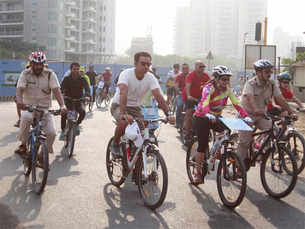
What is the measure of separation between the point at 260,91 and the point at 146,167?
2.39m

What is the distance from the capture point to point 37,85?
6.62 metres

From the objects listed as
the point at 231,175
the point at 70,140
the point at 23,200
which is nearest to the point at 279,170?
the point at 231,175

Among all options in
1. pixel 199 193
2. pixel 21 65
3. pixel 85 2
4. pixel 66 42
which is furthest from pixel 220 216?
pixel 85 2

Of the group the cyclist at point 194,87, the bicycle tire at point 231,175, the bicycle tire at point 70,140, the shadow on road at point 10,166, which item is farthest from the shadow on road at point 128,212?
the cyclist at point 194,87

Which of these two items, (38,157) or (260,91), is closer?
(38,157)

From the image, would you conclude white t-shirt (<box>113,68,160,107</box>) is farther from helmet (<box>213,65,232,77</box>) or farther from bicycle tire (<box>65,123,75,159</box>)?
bicycle tire (<box>65,123,75,159</box>)

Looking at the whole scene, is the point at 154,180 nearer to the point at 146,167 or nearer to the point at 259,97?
the point at 146,167

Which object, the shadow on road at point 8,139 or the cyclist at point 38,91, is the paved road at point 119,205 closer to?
the cyclist at point 38,91

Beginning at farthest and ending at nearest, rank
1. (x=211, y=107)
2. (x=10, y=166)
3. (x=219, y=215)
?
(x=10, y=166)
(x=211, y=107)
(x=219, y=215)

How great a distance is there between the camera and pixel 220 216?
16.0 ft

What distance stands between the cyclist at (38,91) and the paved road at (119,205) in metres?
0.70

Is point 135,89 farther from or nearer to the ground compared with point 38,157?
farther from the ground

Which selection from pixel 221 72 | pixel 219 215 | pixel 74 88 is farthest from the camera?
pixel 74 88

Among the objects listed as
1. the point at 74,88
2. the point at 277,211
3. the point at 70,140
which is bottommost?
the point at 277,211
